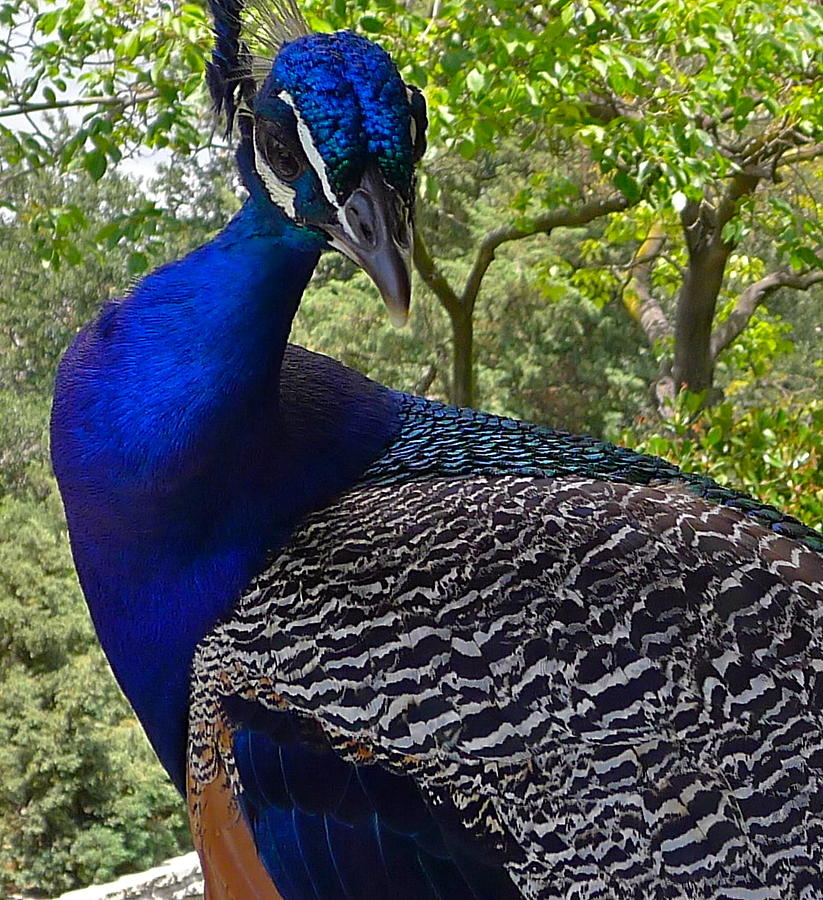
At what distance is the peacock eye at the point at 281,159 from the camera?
40.4 inches

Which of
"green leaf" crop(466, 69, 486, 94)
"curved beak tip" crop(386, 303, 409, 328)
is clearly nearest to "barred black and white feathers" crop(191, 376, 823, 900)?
"curved beak tip" crop(386, 303, 409, 328)

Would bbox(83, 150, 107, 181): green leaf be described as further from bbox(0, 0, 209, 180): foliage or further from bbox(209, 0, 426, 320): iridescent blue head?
bbox(209, 0, 426, 320): iridescent blue head

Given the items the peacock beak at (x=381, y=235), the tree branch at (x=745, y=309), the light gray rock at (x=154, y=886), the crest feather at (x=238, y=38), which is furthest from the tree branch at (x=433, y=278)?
the light gray rock at (x=154, y=886)

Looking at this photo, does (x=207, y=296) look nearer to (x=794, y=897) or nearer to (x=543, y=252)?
(x=794, y=897)

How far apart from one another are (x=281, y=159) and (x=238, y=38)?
30 cm

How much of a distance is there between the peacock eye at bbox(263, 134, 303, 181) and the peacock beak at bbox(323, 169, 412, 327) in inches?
3.1

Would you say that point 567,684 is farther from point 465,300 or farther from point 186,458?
point 465,300

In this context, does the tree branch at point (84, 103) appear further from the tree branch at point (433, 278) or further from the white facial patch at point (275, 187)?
the white facial patch at point (275, 187)

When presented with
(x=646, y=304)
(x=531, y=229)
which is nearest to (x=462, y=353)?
(x=531, y=229)

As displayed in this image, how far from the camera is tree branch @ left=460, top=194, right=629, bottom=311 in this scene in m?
4.00

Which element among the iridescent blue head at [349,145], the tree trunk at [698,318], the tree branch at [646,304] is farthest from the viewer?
the tree branch at [646,304]

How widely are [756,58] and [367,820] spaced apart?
1.96 metres

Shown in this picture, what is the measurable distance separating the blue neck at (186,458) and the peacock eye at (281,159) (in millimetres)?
94

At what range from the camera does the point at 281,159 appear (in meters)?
1.04
